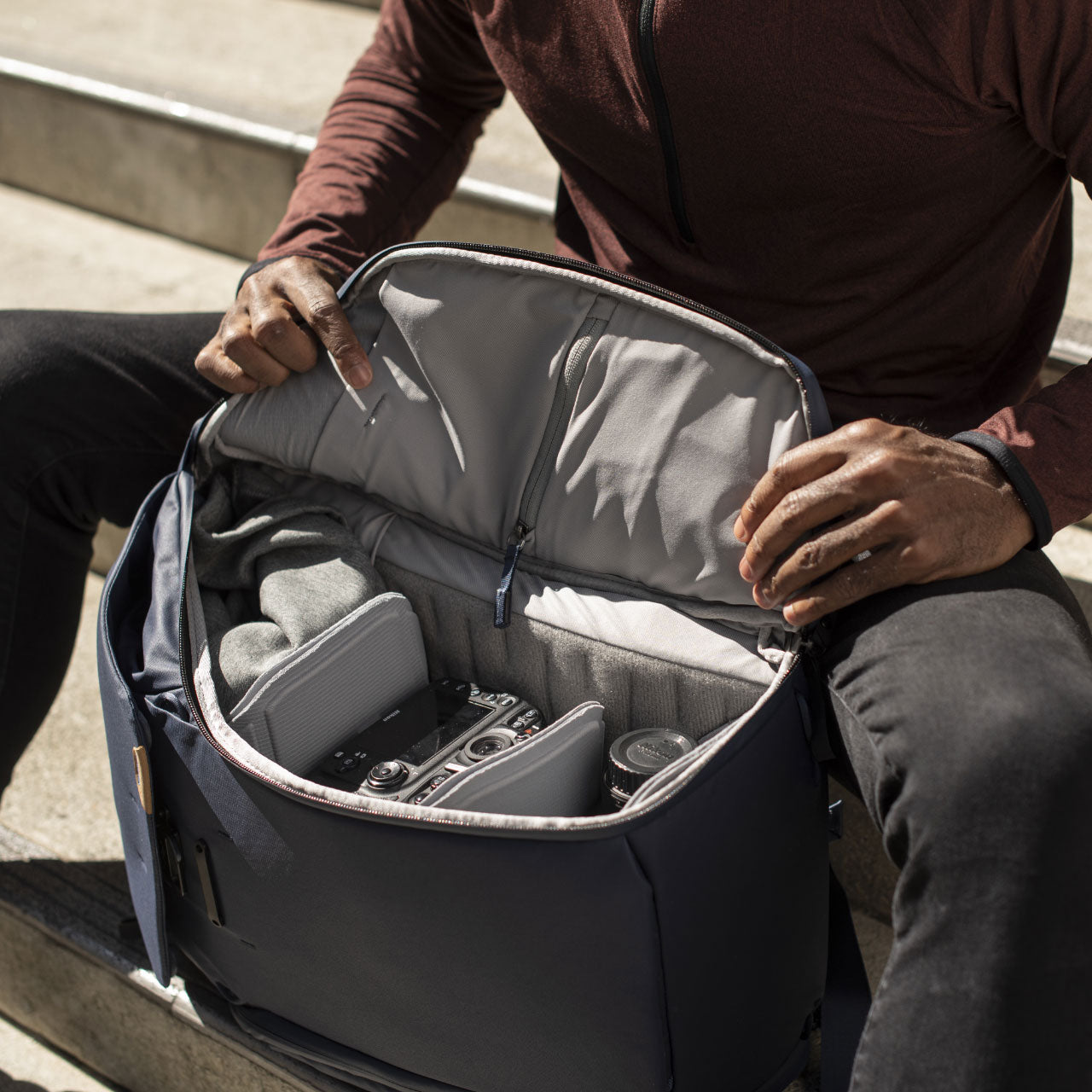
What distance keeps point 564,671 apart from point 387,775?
16cm

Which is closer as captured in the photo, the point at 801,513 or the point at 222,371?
the point at 801,513

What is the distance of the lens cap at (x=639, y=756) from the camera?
30.9 inches

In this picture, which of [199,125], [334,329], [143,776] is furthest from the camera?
[199,125]

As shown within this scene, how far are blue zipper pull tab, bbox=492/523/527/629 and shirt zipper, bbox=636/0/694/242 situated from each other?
280 mm

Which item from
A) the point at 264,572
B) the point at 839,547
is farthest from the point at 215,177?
the point at 839,547

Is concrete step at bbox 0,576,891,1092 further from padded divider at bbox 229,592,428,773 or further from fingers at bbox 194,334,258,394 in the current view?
fingers at bbox 194,334,258,394

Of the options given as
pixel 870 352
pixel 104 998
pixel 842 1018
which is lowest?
pixel 104 998

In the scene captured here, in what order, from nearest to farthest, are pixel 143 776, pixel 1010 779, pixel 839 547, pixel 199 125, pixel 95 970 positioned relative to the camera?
pixel 1010 779 < pixel 839 547 < pixel 143 776 < pixel 95 970 < pixel 199 125

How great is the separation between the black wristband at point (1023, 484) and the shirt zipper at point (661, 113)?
0.32 metres

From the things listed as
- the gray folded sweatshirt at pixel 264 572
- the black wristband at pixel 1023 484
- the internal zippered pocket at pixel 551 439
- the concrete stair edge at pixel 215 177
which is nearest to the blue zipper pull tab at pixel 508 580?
the internal zippered pocket at pixel 551 439

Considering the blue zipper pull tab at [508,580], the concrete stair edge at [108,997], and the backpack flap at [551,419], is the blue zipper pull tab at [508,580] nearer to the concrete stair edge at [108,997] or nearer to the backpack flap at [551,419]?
the backpack flap at [551,419]

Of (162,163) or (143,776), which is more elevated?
(162,163)

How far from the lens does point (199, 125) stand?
204 centimetres

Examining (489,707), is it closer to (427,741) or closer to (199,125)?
(427,741)
